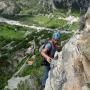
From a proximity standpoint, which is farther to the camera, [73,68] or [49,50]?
[49,50]

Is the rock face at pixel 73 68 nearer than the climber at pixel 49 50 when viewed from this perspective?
Yes

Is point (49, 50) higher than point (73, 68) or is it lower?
higher

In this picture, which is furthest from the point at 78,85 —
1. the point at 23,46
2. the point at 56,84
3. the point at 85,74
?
the point at 23,46

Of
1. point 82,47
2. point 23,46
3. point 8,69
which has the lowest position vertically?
point 23,46

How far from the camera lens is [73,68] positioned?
21.9m

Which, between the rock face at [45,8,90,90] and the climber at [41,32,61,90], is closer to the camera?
Result: the rock face at [45,8,90,90]

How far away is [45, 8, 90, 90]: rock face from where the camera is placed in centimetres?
2088

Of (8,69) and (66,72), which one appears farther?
(8,69)

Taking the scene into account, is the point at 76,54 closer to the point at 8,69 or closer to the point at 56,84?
the point at 56,84

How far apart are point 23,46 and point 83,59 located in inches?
6089

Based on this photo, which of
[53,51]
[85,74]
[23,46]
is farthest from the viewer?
[23,46]

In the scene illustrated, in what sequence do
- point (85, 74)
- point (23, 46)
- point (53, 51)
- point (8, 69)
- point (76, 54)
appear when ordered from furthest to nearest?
point (23, 46)
point (8, 69)
point (53, 51)
point (76, 54)
point (85, 74)

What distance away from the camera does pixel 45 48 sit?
23250 mm

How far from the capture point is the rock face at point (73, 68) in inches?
822
